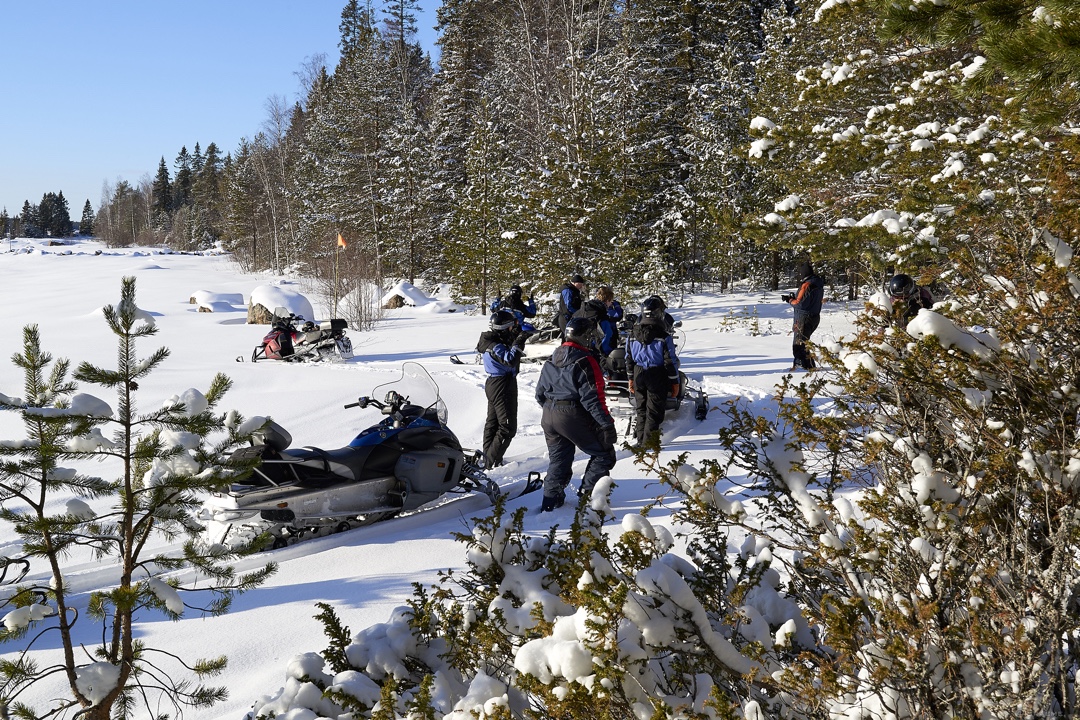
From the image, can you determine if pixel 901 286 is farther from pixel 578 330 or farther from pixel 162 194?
pixel 162 194

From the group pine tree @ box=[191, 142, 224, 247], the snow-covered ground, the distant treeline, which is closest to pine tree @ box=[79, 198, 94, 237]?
the distant treeline

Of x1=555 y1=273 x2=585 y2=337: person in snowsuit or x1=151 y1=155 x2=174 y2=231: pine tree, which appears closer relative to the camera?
x1=555 y1=273 x2=585 y2=337: person in snowsuit

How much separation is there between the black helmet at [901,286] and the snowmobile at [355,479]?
160 inches

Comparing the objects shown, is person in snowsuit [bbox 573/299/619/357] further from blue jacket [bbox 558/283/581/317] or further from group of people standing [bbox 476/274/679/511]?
A: blue jacket [bbox 558/283/581/317]

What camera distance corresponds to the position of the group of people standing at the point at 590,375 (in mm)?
5407

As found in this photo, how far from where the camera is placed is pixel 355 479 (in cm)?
521

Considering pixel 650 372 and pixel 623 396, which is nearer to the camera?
pixel 650 372

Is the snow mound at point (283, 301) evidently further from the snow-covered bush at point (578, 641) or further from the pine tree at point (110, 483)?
the snow-covered bush at point (578, 641)

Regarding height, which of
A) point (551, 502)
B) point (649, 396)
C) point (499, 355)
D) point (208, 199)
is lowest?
point (551, 502)

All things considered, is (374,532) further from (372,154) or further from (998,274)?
(372,154)

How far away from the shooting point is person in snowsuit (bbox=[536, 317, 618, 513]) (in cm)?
537

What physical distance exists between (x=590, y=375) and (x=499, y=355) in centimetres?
133

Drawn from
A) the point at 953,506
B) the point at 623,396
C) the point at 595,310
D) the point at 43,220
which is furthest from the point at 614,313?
the point at 43,220

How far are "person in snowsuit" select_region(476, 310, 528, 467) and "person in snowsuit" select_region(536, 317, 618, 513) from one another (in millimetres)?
975
